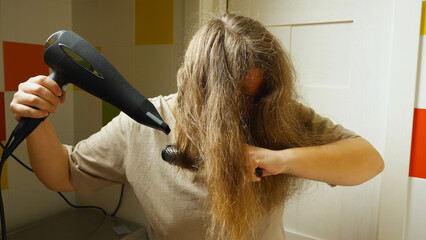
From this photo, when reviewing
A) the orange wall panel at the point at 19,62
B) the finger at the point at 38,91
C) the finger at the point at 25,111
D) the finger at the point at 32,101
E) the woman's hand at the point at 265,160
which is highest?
the orange wall panel at the point at 19,62

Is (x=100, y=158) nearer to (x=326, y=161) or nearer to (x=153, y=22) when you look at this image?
(x=326, y=161)

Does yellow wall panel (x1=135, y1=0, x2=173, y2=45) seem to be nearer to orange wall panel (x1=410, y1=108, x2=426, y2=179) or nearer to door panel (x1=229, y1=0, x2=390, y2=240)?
door panel (x1=229, y1=0, x2=390, y2=240)

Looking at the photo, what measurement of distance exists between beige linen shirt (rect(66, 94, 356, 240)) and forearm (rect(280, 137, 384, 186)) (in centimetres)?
6

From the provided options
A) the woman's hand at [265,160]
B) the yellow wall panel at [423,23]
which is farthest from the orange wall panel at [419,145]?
the woman's hand at [265,160]

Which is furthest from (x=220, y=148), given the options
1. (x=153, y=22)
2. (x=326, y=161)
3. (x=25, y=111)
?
(x=153, y=22)

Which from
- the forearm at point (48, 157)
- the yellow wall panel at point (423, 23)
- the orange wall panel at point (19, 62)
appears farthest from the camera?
the orange wall panel at point (19, 62)

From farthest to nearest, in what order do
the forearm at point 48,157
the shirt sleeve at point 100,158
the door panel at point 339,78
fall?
1. the door panel at point 339,78
2. the shirt sleeve at point 100,158
3. the forearm at point 48,157

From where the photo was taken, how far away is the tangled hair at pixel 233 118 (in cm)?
58

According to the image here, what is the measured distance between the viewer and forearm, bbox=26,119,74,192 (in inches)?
26.8

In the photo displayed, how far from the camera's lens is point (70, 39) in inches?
23.8

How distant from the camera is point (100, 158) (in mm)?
795

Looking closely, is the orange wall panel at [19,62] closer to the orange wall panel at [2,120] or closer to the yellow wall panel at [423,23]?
the orange wall panel at [2,120]

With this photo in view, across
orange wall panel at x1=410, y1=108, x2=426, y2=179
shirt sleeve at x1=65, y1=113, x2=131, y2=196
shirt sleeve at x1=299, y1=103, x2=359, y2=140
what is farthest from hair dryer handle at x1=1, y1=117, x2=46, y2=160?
orange wall panel at x1=410, y1=108, x2=426, y2=179

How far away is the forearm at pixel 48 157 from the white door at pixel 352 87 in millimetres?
787
